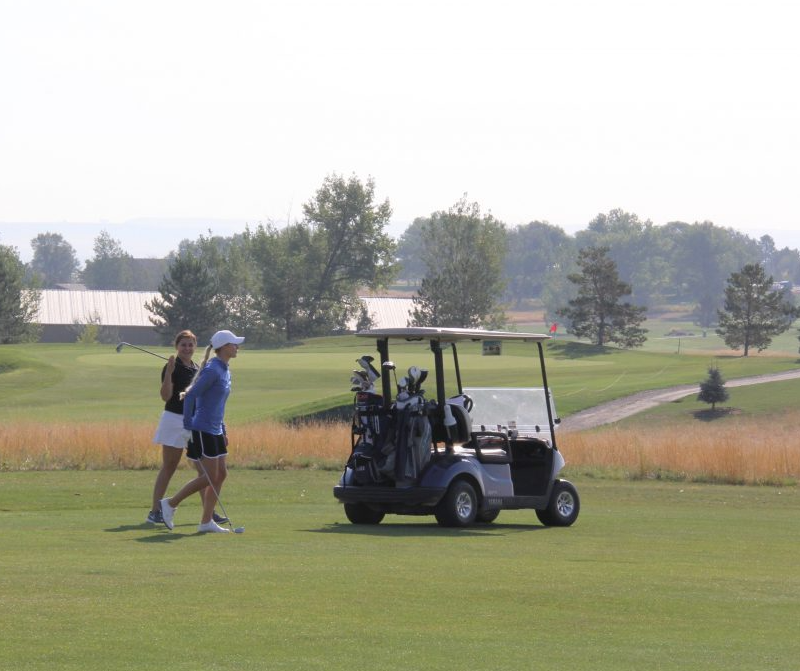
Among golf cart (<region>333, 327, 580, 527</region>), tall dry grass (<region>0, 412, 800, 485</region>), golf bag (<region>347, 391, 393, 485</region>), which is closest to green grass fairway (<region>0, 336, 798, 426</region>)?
tall dry grass (<region>0, 412, 800, 485</region>)

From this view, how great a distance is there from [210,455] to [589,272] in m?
73.6

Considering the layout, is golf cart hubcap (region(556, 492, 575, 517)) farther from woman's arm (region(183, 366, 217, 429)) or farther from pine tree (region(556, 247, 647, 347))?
pine tree (region(556, 247, 647, 347))

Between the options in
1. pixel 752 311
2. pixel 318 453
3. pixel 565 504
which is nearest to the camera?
pixel 565 504

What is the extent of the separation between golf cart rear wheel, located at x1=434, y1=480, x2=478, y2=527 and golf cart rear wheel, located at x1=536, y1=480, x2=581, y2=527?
43.4 inches

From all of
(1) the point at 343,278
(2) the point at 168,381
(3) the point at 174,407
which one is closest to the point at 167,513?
(3) the point at 174,407

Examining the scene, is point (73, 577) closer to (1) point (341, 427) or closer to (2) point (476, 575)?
(2) point (476, 575)

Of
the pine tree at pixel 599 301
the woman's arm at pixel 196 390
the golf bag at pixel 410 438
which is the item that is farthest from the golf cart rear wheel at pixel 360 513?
the pine tree at pixel 599 301

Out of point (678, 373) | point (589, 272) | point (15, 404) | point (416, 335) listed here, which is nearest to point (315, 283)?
point (589, 272)

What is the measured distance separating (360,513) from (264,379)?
37423mm

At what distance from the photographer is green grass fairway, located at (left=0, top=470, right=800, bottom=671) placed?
7.38m

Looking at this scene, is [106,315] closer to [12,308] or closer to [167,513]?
[12,308]

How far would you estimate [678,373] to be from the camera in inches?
2271

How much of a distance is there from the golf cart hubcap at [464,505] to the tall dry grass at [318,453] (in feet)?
37.2

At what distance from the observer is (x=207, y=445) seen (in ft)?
43.6
